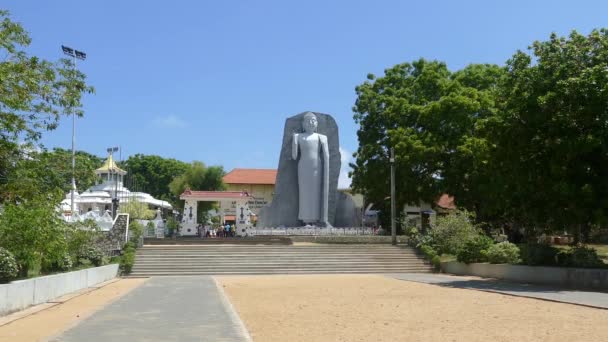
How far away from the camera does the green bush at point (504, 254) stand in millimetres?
21453

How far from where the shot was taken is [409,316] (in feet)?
36.0

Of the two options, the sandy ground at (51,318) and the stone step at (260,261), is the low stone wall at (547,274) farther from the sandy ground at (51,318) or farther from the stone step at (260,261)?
the sandy ground at (51,318)

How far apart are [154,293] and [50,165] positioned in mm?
4385

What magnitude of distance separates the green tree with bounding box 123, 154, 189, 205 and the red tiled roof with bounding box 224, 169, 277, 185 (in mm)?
11397

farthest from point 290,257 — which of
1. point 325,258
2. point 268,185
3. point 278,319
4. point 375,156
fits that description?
point 268,185

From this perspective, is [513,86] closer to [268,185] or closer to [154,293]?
[154,293]

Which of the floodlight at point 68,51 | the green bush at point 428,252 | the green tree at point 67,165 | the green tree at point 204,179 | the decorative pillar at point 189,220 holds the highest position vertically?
the floodlight at point 68,51

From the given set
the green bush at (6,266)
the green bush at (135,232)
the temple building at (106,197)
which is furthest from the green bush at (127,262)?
the green bush at (6,266)

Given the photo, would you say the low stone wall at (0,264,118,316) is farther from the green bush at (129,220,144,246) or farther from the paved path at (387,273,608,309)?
the paved path at (387,273,608,309)

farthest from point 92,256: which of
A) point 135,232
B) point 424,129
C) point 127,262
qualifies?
point 424,129

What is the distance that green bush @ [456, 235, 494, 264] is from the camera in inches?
906

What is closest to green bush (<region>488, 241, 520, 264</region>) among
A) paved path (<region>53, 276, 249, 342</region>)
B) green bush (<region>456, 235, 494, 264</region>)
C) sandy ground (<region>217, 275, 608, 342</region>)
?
green bush (<region>456, 235, 494, 264</region>)

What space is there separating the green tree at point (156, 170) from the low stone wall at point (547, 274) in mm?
60228

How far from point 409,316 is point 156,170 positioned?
72.1 metres
